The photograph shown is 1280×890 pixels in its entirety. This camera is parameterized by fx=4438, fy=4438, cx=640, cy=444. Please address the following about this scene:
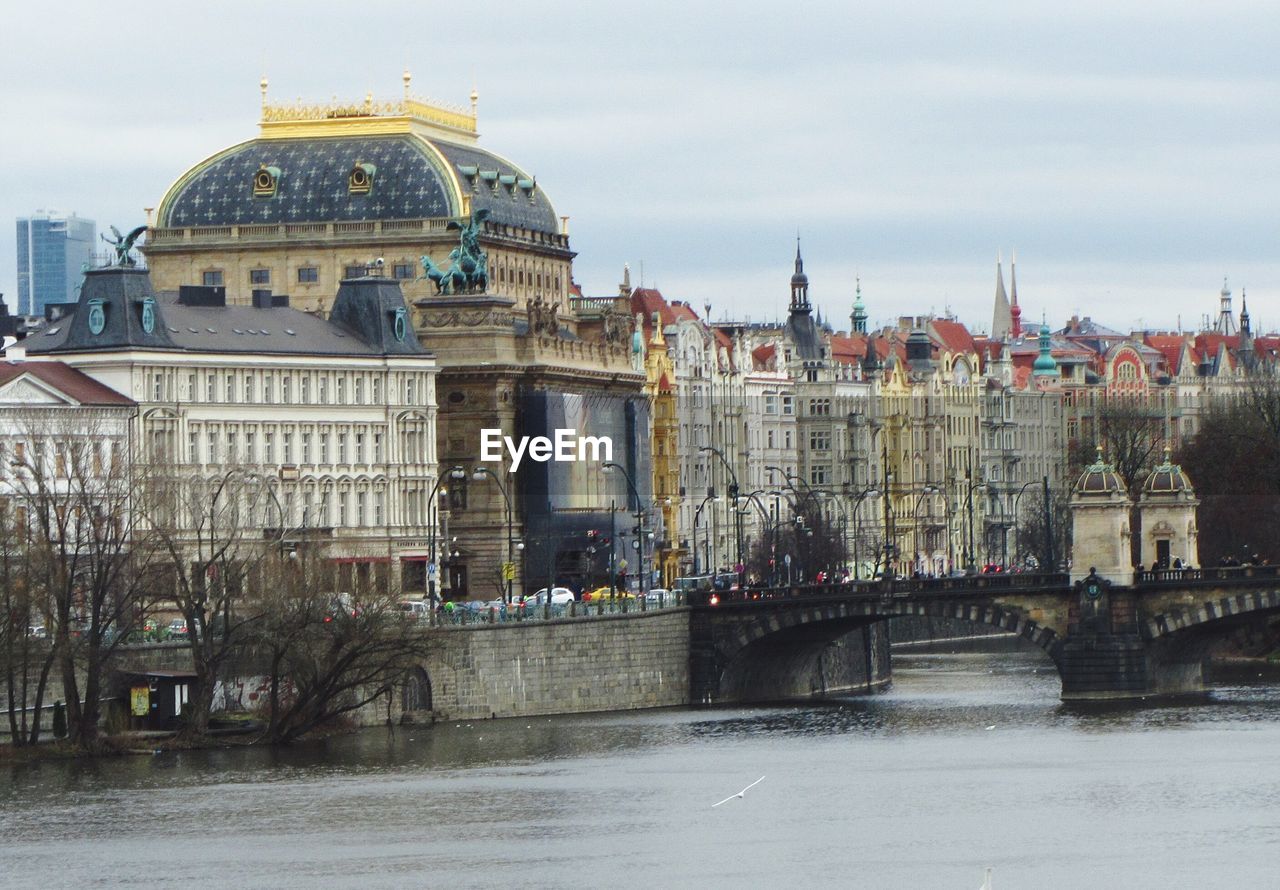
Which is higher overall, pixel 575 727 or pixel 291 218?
pixel 291 218

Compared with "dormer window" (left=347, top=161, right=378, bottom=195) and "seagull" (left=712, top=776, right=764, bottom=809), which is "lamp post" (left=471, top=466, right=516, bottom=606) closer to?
"dormer window" (left=347, top=161, right=378, bottom=195)

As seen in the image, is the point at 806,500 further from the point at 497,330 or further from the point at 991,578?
the point at 991,578

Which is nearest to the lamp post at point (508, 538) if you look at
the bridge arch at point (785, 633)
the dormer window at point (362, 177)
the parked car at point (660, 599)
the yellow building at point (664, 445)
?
the parked car at point (660, 599)

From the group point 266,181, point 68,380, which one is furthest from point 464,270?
point 68,380

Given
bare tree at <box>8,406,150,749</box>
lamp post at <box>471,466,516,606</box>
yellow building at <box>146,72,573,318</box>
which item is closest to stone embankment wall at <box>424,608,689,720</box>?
lamp post at <box>471,466,516,606</box>

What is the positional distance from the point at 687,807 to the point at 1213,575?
3637 centimetres

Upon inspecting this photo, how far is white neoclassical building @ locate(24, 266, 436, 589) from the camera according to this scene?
148625mm

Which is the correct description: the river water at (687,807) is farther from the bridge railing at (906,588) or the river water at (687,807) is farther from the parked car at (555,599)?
the bridge railing at (906,588)

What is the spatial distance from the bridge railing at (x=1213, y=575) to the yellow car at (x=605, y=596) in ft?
55.4

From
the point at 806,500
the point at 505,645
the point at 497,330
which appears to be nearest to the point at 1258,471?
the point at 806,500

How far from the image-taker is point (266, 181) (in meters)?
177

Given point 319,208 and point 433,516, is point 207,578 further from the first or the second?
point 319,208

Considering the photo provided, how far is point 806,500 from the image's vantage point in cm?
19738

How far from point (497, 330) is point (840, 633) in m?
29.1
